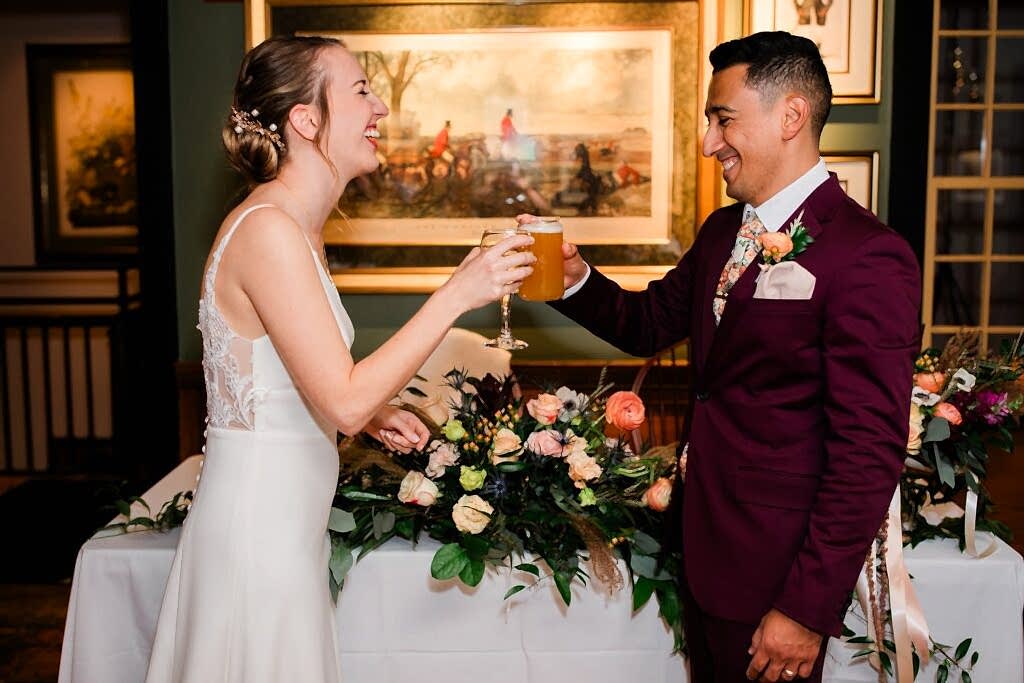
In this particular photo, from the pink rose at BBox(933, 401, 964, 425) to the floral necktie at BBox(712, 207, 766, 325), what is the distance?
0.50 metres

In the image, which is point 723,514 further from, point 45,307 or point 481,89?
point 45,307

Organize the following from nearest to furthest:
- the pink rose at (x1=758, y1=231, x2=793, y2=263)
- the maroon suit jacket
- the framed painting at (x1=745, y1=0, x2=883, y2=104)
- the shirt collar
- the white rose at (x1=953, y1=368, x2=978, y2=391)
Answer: the maroon suit jacket
the pink rose at (x1=758, y1=231, x2=793, y2=263)
the shirt collar
the white rose at (x1=953, y1=368, x2=978, y2=391)
the framed painting at (x1=745, y1=0, x2=883, y2=104)

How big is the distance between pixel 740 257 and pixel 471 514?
2.24 feet

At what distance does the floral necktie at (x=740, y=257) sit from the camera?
5.94 feet

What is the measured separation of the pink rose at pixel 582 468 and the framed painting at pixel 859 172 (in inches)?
93.8

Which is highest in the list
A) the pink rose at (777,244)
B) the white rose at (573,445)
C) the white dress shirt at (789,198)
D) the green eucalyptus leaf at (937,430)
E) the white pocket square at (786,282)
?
the white dress shirt at (789,198)

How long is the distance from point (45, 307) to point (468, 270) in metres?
5.47

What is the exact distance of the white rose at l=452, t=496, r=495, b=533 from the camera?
189cm

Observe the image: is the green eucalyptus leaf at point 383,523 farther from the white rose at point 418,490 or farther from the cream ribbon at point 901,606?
the cream ribbon at point 901,606

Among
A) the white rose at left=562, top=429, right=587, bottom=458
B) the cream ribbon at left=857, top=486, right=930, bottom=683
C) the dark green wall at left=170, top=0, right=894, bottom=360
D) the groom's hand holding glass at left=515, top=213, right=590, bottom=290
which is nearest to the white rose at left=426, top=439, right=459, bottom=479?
the white rose at left=562, top=429, right=587, bottom=458

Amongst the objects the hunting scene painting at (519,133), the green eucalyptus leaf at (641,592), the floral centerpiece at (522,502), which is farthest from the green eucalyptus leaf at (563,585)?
the hunting scene painting at (519,133)

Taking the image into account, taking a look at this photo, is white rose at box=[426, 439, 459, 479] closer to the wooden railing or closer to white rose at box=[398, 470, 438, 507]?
white rose at box=[398, 470, 438, 507]

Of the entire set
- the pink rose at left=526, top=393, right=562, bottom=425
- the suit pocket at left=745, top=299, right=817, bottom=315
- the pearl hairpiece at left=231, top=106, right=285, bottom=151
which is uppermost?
the pearl hairpiece at left=231, top=106, right=285, bottom=151

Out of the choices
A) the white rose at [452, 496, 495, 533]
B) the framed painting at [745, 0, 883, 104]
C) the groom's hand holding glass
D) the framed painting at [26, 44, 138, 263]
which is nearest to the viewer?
the white rose at [452, 496, 495, 533]
